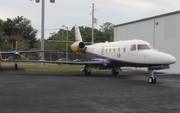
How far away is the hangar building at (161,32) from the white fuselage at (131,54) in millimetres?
8929

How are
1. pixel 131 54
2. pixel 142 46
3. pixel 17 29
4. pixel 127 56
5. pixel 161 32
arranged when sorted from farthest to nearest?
pixel 17 29
pixel 161 32
pixel 127 56
pixel 131 54
pixel 142 46

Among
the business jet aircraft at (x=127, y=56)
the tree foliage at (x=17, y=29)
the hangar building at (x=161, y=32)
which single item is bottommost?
the business jet aircraft at (x=127, y=56)

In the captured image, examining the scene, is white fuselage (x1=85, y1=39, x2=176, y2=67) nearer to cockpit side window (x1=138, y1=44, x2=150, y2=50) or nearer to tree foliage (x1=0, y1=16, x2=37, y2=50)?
cockpit side window (x1=138, y1=44, x2=150, y2=50)

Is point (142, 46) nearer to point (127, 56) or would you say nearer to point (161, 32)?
point (127, 56)

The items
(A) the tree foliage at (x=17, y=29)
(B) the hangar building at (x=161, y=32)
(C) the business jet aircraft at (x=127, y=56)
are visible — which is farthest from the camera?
(A) the tree foliage at (x=17, y=29)

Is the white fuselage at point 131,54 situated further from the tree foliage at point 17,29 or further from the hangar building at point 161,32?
the tree foliage at point 17,29

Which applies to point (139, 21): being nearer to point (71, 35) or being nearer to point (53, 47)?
point (53, 47)

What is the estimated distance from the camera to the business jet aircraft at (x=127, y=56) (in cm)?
1478

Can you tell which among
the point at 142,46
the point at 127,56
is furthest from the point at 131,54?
the point at 142,46

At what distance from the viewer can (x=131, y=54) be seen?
17297mm

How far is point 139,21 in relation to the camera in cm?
3216

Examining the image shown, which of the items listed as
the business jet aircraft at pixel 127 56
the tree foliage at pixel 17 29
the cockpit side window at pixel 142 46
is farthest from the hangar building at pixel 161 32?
the tree foliage at pixel 17 29

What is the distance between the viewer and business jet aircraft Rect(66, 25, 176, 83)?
14781 mm

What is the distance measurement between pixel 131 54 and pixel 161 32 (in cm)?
1245
